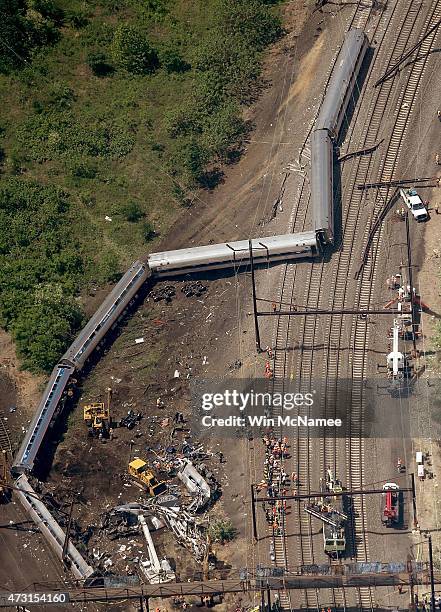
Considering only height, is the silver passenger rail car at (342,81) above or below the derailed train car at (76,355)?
above

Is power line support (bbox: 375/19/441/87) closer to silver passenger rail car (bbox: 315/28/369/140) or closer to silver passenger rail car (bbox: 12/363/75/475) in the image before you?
silver passenger rail car (bbox: 315/28/369/140)

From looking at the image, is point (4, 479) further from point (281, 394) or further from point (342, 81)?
point (342, 81)

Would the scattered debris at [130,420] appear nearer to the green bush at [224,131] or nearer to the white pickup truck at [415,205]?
the green bush at [224,131]

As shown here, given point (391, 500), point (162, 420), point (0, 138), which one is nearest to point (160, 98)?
point (0, 138)

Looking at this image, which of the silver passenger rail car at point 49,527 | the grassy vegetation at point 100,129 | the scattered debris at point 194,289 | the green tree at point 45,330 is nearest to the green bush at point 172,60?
the grassy vegetation at point 100,129

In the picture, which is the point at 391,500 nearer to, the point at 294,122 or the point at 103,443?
the point at 103,443

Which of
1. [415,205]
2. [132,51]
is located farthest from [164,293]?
[132,51]

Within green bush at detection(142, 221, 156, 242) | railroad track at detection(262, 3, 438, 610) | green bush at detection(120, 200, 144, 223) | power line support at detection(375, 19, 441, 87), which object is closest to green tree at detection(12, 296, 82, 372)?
green bush at detection(142, 221, 156, 242)
